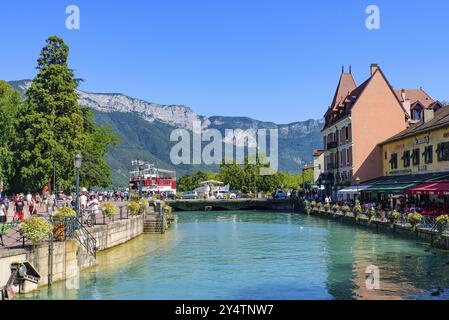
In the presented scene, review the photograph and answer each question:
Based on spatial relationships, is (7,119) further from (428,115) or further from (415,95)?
(415,95)

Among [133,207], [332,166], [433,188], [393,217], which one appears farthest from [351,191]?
[133,207]

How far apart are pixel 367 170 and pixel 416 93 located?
15700mm

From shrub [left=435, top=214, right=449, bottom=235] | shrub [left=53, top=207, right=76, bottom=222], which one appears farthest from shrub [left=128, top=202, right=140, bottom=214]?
shrub [left=435, top=214, right=449, bottom=235]

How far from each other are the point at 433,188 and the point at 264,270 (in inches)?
734

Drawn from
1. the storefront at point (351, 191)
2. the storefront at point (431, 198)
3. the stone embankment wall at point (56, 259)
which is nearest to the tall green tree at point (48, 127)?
the stone embankment wall at point (56, 259)

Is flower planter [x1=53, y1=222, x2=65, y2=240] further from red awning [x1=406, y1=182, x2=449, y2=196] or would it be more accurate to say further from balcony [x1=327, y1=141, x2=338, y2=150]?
balcony [x1=327, y1=141, x2=338, y2=150]

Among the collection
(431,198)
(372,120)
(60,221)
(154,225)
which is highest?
(372,120)

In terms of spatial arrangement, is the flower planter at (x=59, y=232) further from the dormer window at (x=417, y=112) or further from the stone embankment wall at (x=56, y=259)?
the dormer window at (x=417, y=112)

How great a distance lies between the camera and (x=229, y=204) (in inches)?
3676

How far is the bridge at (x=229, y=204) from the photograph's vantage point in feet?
295

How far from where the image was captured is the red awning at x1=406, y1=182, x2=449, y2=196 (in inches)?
1395

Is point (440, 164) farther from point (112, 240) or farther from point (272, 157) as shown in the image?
point (272, 157)
